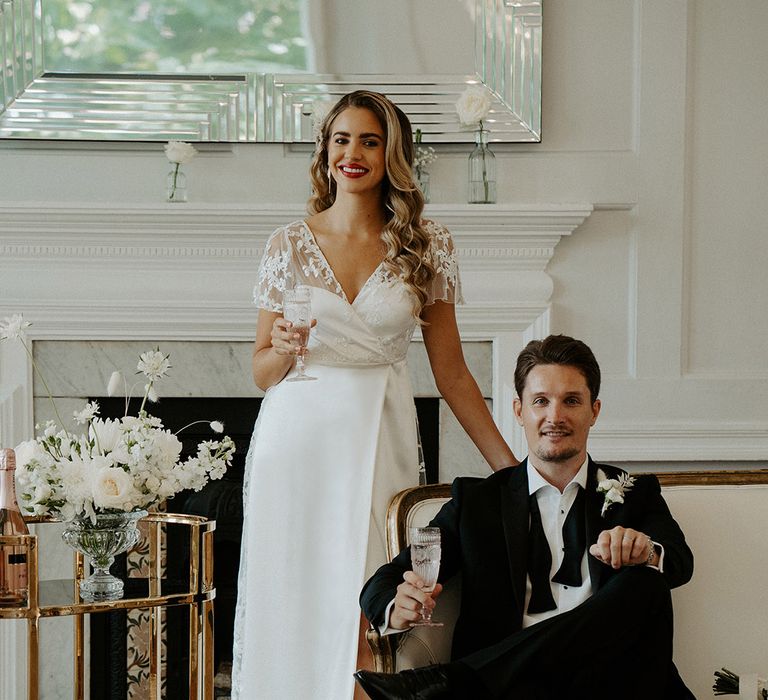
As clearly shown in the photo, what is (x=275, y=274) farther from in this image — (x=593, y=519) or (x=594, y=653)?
(x=594, y=653)

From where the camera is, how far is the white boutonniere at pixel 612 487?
196 cm

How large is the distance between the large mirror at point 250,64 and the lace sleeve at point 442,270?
105 cm

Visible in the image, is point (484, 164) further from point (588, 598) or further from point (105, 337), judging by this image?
point (588, 598)

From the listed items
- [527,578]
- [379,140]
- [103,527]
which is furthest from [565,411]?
[103,527]

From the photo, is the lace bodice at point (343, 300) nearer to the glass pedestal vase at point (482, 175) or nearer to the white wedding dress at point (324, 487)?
the white wedding dress at point (324, 487)

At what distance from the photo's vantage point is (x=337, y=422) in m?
2.32

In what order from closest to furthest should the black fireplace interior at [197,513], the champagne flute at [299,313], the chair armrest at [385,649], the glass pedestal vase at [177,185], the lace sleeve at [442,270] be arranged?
the chair armrest at [385,649] → the champagne flute at [299,313] → the lace sleeve at [442,270] → the glass pedestal vase at [177,185] → the black fireplace interior at [197,513]

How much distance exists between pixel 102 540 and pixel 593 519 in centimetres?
97

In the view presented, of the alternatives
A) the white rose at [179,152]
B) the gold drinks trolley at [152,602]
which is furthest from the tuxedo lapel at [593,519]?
the white rose at [179,152]

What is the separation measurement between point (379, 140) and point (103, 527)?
1.04 m

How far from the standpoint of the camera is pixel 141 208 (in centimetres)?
329

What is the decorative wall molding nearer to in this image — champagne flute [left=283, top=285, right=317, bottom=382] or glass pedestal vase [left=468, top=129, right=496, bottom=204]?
glass pedestal vase [left=468, top=129, right=496, bottom=204]

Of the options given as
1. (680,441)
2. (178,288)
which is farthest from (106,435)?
(680,441)

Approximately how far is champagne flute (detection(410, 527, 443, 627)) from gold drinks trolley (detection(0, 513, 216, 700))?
0.54 m
